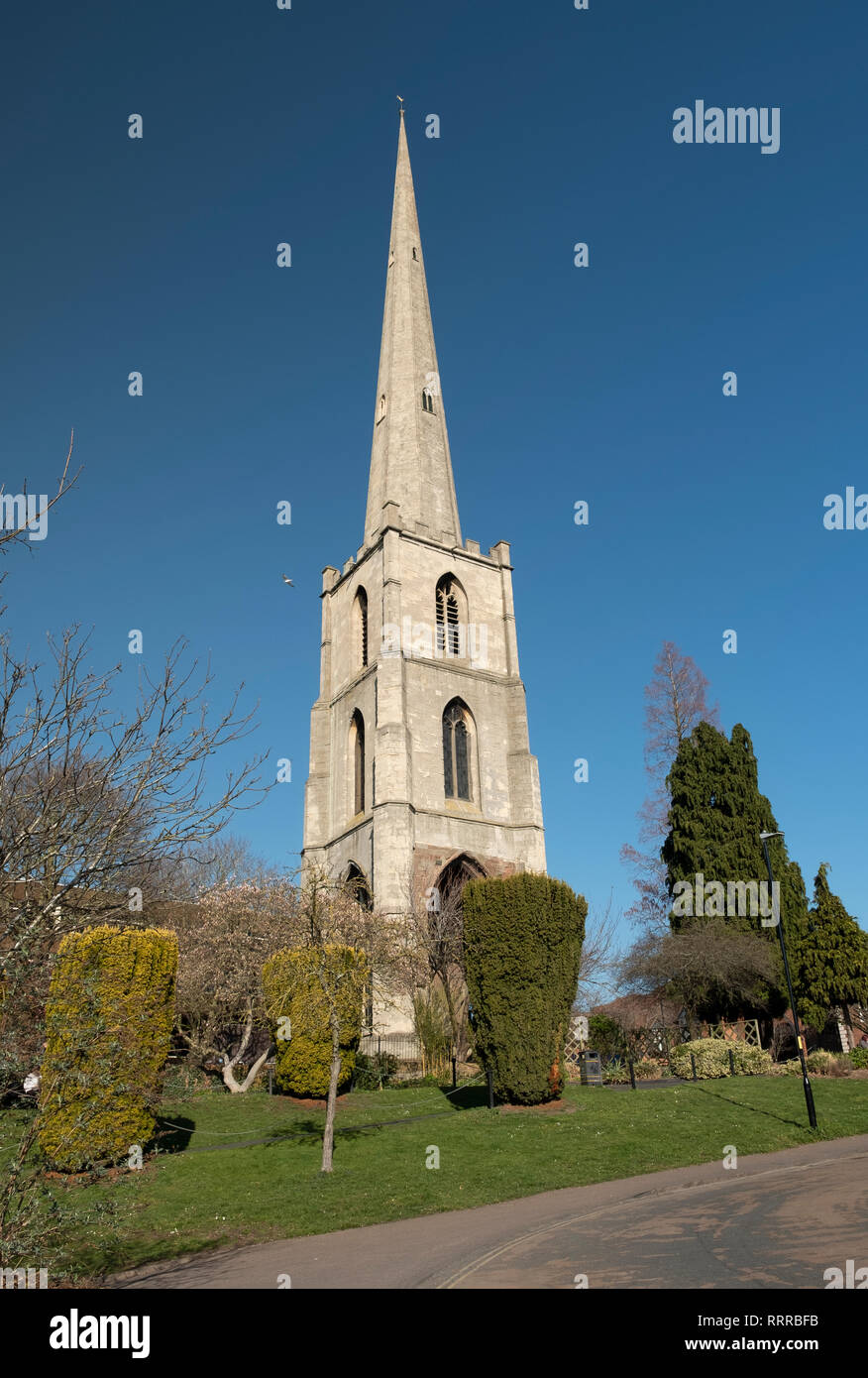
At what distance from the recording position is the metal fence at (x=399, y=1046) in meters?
26.0

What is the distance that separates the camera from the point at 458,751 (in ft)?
114

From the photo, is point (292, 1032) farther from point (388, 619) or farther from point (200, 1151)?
point (388, 619)

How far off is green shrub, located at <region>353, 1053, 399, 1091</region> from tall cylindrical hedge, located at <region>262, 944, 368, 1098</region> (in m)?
2.07

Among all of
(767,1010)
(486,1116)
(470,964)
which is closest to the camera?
(486,1116)

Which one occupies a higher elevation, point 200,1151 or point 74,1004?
point 74,1004

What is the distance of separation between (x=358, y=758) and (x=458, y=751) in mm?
4295

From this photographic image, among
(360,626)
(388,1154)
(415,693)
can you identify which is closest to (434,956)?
(415,693)

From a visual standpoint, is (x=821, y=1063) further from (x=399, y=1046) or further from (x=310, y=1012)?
(x=310, y=1012)

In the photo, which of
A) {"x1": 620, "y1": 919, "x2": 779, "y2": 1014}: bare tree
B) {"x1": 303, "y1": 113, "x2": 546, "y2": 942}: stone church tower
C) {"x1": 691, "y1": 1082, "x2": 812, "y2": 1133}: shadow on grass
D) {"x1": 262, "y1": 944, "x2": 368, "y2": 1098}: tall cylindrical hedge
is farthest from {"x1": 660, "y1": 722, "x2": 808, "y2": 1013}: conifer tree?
{"x1": 262, "y1": 944, "x2": 368, "y2": 1098}: tall cylindrical hedge

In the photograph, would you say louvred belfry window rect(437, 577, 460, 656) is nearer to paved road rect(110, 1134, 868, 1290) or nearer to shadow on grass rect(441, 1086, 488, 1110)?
shadow on grass rect(441, 1086, 488, 1110)
